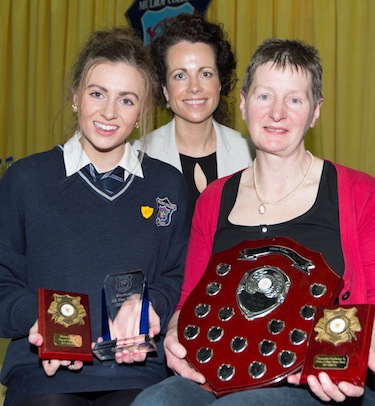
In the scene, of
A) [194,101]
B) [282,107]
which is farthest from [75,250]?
[194,101]

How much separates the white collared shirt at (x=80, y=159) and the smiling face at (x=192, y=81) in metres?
0.70

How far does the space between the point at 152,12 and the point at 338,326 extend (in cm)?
346

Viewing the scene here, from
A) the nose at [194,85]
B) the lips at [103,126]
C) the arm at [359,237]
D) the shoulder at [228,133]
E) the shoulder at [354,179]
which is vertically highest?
the nose at [194,85]

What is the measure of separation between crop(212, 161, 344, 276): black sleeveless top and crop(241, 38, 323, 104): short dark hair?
23 cm

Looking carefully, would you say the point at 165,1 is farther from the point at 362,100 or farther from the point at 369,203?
the point at 369,203

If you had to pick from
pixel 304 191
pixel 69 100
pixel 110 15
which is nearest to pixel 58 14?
pixel 110 15

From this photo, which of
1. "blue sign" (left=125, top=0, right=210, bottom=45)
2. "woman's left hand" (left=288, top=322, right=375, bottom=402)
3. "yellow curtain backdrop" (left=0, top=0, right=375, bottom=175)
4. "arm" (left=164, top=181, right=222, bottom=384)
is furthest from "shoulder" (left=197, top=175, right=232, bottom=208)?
"blue sign" (left=125, top=0, right=210, bottom=45)

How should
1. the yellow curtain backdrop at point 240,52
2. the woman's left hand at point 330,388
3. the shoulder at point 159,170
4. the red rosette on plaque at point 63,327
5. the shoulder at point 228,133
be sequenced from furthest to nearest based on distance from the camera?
the yellow curtain backdrop at point 240,52, the shoulder at point 228,133, the shoulder at point 159,170, the red rosette on plaque at point 63,327, the woman's left hand at point 330,388

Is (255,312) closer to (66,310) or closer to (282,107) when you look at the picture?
(66,310)

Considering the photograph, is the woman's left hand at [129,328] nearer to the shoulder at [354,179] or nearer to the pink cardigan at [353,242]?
the pink cardigan at [353,242]

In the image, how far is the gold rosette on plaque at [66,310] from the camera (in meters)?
1.80

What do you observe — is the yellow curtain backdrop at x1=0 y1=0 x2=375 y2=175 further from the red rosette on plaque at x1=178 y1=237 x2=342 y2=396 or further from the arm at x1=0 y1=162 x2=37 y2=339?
the red rosette on plaque at x1=178 y1=237 x2=342 y2=396

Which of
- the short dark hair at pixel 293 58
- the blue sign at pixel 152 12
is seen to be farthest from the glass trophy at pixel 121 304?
the blue sign at pixel 152 12

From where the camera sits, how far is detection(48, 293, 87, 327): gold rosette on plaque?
5.90ft
